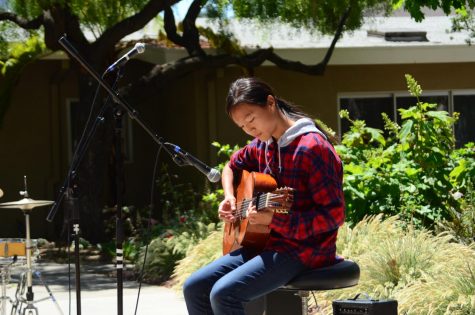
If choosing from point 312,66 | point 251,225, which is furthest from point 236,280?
point 312,66

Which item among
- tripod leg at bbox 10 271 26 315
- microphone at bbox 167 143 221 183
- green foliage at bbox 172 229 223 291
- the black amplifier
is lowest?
green foliage at bbox 172 229 223 291

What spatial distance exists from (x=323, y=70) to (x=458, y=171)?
5448 millimetres

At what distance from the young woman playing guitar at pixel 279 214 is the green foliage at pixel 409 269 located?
5.61 feet

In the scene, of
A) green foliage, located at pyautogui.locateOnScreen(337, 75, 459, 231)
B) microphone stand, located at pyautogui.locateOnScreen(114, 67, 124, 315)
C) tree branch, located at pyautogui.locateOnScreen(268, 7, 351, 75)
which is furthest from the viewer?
tree branch, located at pyautogui.locateOnScreen(268, 7, 351, 75)

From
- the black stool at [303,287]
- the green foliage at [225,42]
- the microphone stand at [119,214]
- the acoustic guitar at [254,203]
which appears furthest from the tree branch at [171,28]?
the black stool at [303,287]

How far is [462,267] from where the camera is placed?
660cm

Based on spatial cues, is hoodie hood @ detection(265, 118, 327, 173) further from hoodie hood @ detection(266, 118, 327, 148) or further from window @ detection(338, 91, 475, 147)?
window @ detection(338, 91, 475, 147)

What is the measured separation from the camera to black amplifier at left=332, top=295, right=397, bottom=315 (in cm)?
470

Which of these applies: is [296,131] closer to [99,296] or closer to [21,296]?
[21,296]

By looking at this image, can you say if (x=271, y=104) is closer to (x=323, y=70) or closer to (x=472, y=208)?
(x=472, y=208)

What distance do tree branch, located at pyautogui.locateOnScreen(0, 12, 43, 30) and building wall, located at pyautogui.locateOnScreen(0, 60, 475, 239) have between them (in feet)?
6.89

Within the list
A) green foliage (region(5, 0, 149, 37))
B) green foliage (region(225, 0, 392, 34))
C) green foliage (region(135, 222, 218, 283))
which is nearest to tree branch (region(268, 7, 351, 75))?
green foliage (region(225, 0, 392, 34))

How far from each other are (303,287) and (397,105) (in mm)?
11634

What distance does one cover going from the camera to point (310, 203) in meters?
4.67
